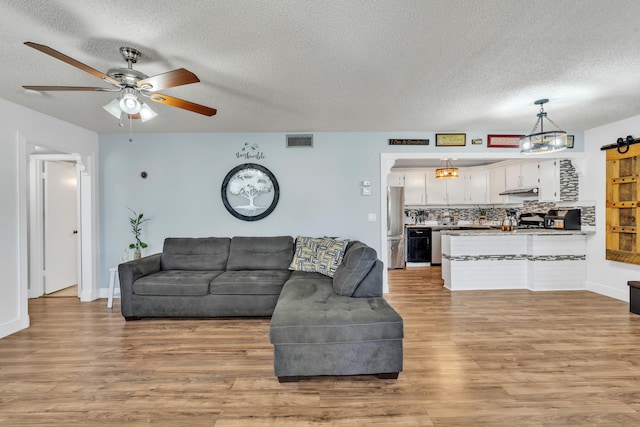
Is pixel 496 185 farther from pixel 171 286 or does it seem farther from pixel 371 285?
pixel 171 286

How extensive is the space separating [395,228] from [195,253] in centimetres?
416

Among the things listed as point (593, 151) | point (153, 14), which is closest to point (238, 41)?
point (153, 14)

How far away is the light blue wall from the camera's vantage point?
472 cm

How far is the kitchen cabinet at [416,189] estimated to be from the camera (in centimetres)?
752

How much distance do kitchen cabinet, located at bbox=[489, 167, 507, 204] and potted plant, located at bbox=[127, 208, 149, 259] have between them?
691 cm

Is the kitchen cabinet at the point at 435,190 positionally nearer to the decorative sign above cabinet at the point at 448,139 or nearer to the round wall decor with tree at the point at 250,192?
the decorative sign above cabinet at the point at 448,139

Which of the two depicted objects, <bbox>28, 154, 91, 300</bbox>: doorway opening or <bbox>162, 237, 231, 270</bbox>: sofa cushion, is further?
<bbox>28, 154, 91, 300</bbox>: doorway opening

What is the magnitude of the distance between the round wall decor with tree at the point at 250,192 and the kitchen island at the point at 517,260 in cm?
291

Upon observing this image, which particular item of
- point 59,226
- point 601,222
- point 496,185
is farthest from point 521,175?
point 59,226

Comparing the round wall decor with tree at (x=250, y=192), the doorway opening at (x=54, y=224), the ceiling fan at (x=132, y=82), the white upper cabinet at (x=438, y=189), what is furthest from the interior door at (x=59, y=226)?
the white upper cabinet at (x=438, y=189)

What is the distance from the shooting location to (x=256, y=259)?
423cm

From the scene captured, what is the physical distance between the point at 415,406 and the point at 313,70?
8.57 feet

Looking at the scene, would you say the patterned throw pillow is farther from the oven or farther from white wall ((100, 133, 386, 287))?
the oven

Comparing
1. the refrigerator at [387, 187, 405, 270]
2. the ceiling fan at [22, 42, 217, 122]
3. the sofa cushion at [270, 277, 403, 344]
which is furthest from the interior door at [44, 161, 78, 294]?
the refrigerator at [387, 187, 405, 270]
